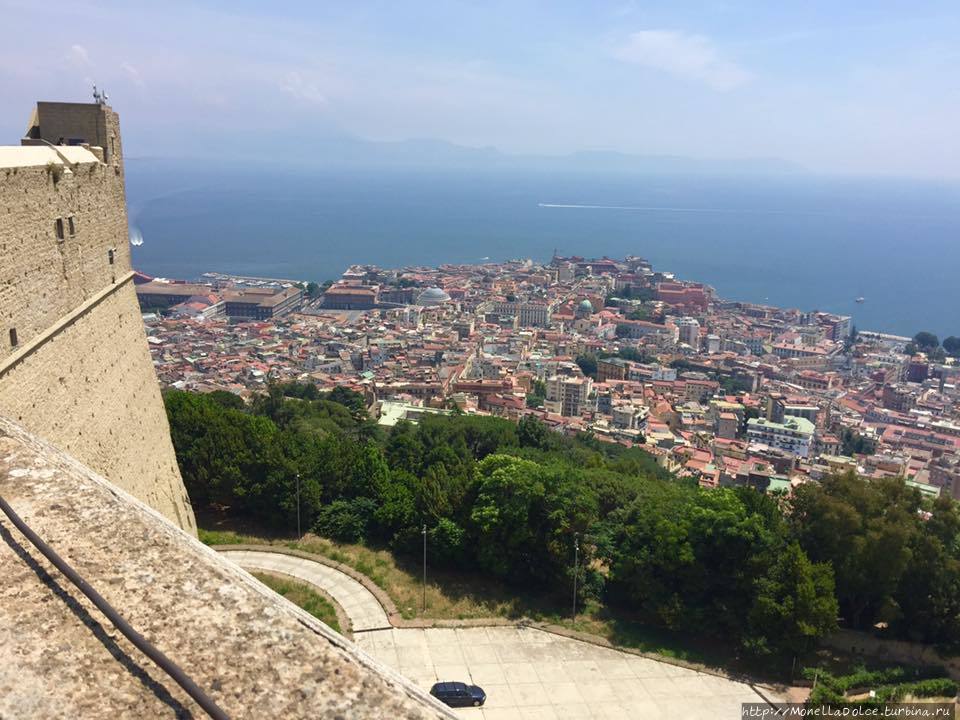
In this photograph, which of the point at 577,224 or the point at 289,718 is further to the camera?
the point at 577,224

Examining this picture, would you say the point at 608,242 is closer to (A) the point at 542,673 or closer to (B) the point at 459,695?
(A) the point at 542,673

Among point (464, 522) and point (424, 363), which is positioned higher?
point (464, 522)

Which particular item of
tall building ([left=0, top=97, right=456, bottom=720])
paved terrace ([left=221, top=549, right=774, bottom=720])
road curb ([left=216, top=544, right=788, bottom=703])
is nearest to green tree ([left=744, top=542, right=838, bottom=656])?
road curb ([left=216, top=544, right=788, bottom=703])

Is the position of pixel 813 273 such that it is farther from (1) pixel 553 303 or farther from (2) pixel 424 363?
(2) pixel 424 363

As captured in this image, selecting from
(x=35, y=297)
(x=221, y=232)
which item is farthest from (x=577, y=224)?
(x=35, y=297)

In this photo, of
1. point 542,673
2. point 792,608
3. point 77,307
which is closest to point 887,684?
point 792,608

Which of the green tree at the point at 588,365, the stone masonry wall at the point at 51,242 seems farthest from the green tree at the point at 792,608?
the green tree at the point at 588,365
